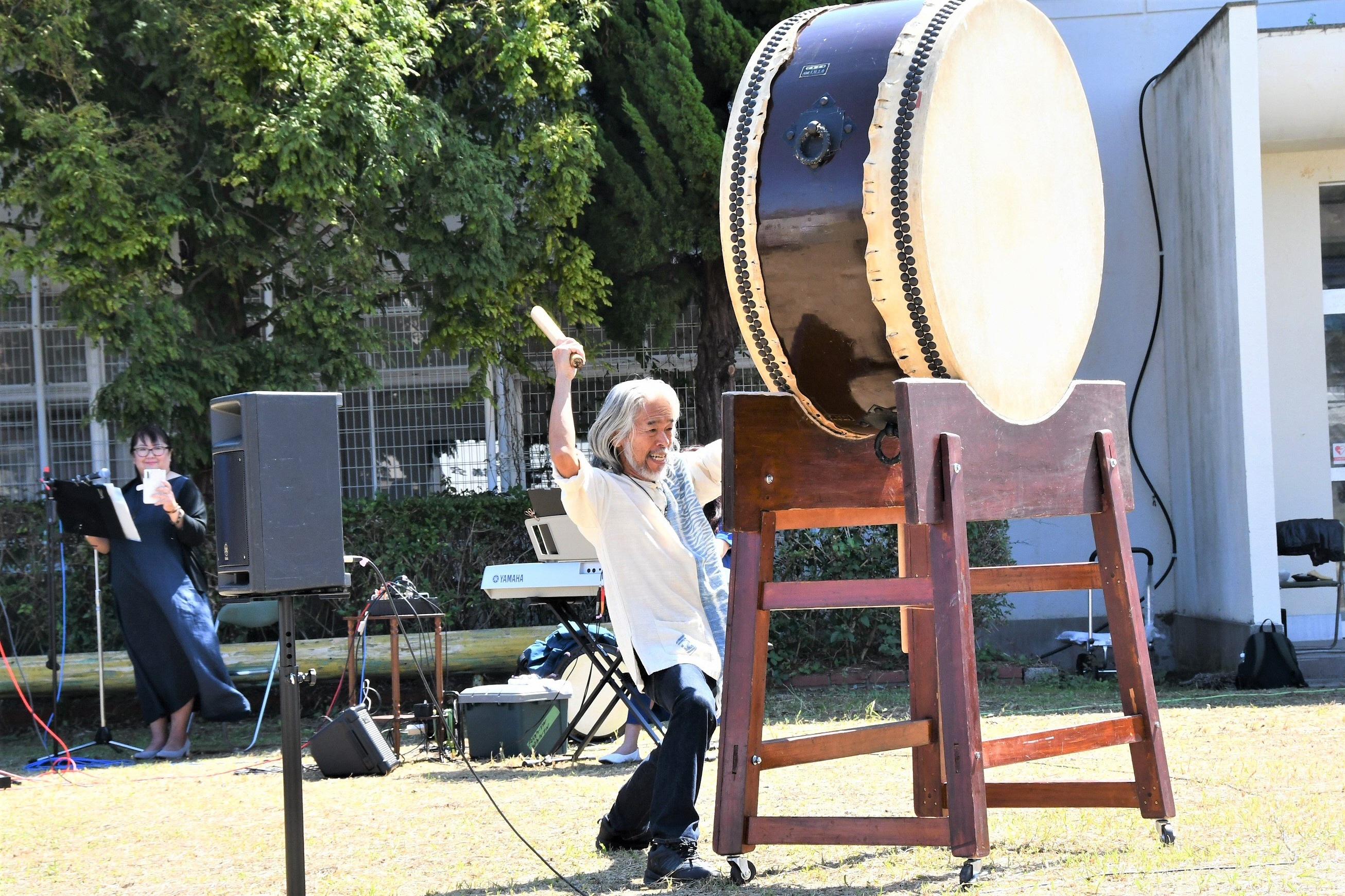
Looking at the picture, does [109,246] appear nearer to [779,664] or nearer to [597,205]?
[597,205]

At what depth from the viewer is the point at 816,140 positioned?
12.3ft

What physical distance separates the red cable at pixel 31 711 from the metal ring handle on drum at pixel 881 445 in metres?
5.69

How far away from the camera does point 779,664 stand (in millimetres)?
9742

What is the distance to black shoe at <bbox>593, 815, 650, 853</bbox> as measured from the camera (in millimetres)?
4660

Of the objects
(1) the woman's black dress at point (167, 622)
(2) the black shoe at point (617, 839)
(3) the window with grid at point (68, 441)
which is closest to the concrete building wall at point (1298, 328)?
(2) the black shoe at point (617, 839)

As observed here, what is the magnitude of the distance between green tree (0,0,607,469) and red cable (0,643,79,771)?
175cm

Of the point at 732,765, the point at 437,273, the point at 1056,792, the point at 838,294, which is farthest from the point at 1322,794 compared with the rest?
the point at 437,273

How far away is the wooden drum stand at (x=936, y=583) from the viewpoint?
12.1ft

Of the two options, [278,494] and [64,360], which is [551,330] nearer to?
[278,494]

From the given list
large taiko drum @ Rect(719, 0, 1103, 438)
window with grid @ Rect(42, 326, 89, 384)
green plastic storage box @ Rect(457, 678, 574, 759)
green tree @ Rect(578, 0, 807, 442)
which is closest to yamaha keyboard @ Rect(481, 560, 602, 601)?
green plastic storage box @ Rect(457, 678, 574, 759)

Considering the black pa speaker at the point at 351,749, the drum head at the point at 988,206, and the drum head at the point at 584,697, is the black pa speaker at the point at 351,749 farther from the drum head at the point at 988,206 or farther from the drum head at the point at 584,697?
the drum head at the point at 988,206

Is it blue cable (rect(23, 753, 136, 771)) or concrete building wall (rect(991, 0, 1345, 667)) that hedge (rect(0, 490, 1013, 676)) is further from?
blue cable (rect(23, 753, 136, 771))

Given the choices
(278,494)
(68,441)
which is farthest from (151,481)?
(68,441)

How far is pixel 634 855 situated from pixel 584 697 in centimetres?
295
